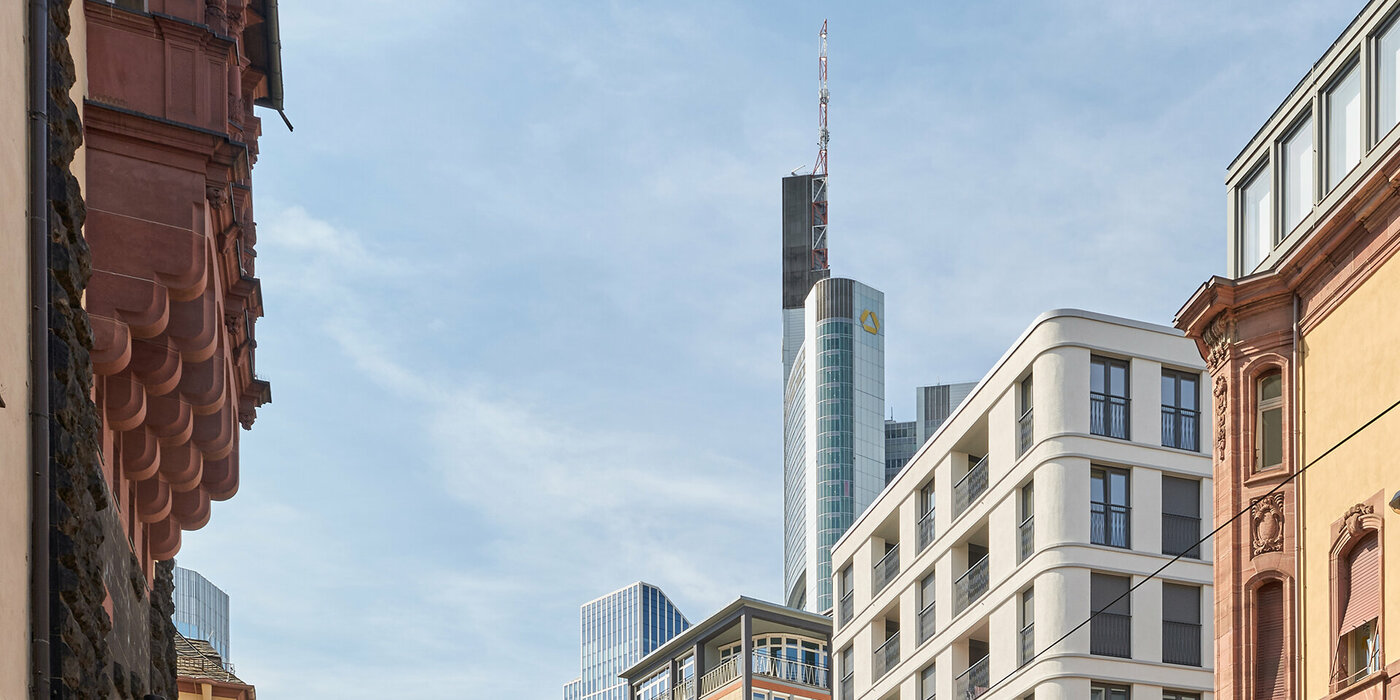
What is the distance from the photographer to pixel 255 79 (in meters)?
30.2

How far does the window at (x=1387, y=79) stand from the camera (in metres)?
28.8

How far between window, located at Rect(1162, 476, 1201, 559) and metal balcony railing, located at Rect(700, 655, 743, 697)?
111 feet

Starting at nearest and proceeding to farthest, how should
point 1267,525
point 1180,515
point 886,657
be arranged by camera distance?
point 1267,525
point 1180,515
point 886,657

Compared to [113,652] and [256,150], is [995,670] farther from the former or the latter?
[113,652]

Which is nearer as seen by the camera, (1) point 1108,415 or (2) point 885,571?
(1) point 1108,415

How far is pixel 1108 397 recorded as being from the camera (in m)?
52.7

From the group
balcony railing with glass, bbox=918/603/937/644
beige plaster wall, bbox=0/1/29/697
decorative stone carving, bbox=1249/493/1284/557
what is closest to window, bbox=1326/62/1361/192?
decorative stone carving, bbox=1249/493/1284/557

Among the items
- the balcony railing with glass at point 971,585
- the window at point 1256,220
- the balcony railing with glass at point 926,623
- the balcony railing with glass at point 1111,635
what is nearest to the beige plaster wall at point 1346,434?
the window at point 1256,220

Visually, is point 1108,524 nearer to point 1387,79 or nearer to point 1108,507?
point 1108,507

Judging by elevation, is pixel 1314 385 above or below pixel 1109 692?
above

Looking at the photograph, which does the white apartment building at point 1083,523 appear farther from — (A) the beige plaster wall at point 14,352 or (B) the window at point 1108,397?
(A) the beige plaster wall at point 14,352

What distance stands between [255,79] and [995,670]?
1190 inches

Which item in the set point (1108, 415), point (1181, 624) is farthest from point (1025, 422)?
point (1181, 624)

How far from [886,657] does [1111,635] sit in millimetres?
12788
